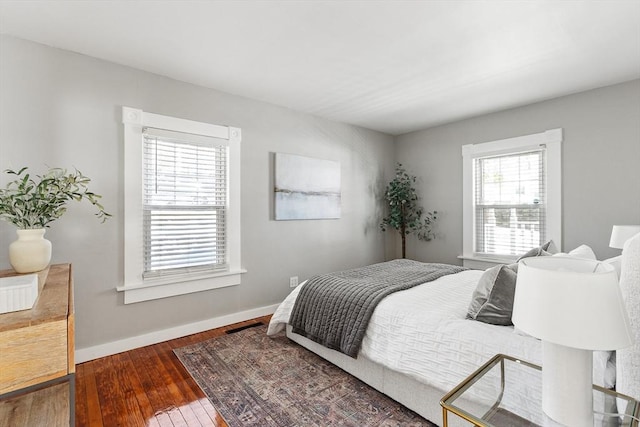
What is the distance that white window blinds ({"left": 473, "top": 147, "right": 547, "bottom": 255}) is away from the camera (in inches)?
143

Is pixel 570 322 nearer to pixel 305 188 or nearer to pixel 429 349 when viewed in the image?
pixel 429 349

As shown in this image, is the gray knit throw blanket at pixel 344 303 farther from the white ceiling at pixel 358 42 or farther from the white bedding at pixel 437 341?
the white ceiling at pixel 358 42

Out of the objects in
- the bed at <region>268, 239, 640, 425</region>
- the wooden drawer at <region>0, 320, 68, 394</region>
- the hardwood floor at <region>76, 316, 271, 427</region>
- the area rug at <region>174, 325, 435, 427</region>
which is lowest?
the hardwood floor at <region>76, 316, 271, 427</region>

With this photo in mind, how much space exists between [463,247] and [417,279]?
1944mm

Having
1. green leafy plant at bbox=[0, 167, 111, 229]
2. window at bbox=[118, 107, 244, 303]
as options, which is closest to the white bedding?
window at bbox=[118, 107, 244, 303]

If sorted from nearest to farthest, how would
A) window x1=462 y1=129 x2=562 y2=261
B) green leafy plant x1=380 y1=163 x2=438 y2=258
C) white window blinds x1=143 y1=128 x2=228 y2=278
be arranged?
white window blinds x1=143 y1=128 x2=228 y2=278 < window x1=462 y1=129 x2=562 y2=261 < green leafy plant x1=380 y1=163 x2=438 y2=258

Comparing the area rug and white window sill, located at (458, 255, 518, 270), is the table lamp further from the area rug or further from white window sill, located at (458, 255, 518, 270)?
white window sill, located at (458, 255, 518, 270)

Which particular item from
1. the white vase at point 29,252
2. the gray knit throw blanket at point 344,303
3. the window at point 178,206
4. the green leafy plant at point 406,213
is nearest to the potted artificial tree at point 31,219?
the white vase at point 29,252

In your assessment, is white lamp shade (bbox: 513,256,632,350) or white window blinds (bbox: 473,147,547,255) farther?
white window blinds (bbox: 473,147,547,255)

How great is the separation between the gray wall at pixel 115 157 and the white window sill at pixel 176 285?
0.07 meters

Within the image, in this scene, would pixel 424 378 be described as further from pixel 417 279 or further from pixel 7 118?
pixel 7 118

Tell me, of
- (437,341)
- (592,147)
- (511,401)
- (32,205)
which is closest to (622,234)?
(592,147)

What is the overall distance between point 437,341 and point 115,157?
2807mm

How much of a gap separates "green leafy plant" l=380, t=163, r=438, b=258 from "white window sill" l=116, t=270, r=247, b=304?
2.46m
